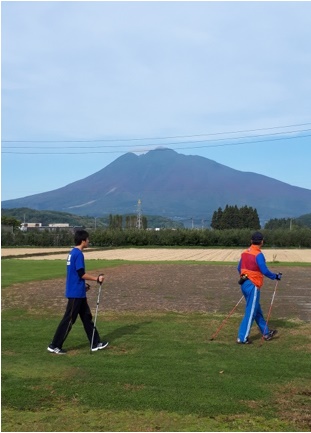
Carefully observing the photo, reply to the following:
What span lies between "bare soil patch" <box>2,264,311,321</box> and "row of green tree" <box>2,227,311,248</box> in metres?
55.8

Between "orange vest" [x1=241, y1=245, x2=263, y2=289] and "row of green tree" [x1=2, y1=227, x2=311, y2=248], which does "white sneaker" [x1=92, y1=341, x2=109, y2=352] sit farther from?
"row of green tree" [x1=2, y1=227, x2=311, y2=248]

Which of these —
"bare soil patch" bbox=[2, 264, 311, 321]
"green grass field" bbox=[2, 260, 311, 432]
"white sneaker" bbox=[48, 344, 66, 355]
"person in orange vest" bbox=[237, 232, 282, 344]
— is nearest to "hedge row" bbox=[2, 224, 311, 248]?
"bare soil patch" bbox=[2, 264, 311, 321]

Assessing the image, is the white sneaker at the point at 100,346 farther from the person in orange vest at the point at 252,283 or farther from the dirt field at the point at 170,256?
the dirt field at the point at 170,256

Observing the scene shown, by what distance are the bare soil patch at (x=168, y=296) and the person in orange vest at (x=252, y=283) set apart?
9.30 ft

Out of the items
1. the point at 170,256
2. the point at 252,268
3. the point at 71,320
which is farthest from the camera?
the point at 170,256

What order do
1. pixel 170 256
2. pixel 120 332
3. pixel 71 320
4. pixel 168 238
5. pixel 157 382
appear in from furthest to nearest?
pixel 168 238 < pixel 170 256 < pixel 120 332 < pixel 71 320 < pixel 157 382

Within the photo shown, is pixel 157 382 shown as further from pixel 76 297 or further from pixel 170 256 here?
pixel 170 256

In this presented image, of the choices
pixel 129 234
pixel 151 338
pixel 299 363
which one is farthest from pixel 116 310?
pixel 129 234

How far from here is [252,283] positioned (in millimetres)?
9203

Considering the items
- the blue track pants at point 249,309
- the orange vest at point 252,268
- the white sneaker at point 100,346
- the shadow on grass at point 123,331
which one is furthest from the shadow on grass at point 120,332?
the orange vest at point 252,268

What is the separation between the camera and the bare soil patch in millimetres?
13220

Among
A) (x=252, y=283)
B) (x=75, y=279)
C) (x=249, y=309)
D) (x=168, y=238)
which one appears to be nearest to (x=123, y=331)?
(x=75, y=279)

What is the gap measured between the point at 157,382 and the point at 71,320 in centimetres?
233

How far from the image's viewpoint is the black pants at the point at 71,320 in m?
8.35
